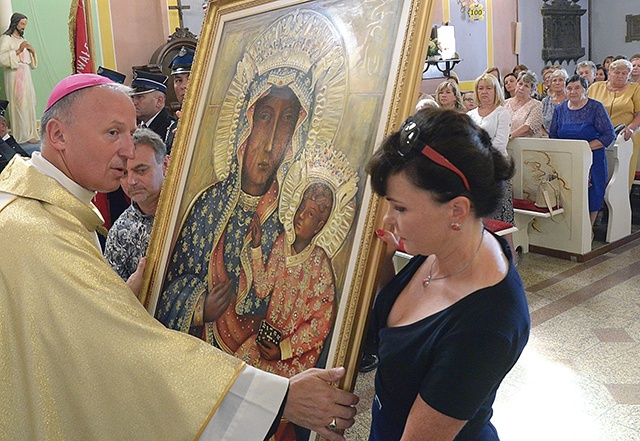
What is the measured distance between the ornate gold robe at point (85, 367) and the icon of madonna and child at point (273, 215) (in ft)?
0.68

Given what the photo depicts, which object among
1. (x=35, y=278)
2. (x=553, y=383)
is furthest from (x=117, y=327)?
(x=553, y=383)

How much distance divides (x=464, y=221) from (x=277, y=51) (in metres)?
0.76

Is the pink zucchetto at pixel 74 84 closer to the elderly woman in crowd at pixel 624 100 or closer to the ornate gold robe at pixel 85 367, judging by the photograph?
the ornate gold robe at pixel 85 367

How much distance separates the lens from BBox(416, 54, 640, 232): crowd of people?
19.3 ft

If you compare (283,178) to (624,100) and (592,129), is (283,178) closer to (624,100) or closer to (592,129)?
(592,129)

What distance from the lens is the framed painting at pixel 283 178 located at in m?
1.49

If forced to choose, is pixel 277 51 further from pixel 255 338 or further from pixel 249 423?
pixel 249 423

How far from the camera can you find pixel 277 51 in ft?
5.92

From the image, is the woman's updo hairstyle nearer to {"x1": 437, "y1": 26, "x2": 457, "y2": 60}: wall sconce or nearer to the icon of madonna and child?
the icon of madonna and child

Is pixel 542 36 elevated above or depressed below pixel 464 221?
above

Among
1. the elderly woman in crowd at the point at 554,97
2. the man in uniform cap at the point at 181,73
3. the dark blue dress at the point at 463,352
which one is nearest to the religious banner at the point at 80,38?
the man in uniform cap at the point at 181,73

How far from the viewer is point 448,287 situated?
1.41 m

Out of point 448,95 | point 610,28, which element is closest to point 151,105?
point 448,95

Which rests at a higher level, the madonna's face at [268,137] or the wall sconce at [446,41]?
the wall sconce at [446,41]
